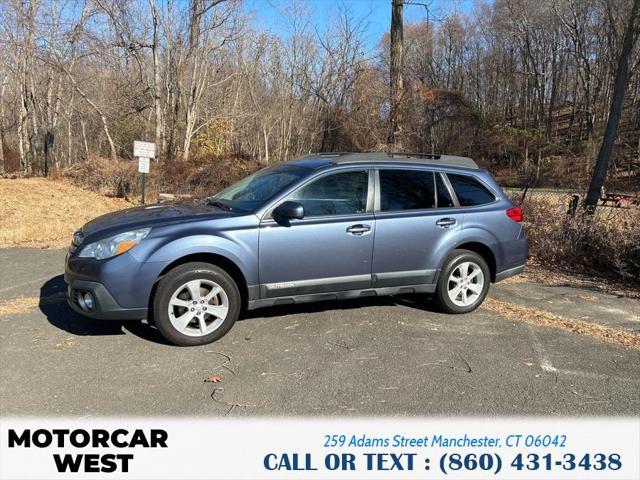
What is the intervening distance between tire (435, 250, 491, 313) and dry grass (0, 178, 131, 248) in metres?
6.92

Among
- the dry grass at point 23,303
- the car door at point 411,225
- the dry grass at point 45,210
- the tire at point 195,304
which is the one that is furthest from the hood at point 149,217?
the dry grass at point 45,210

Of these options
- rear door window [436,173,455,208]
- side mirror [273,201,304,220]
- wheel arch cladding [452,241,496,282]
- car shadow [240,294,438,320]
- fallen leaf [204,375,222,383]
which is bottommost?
fallen leaf [204,375,222,383]

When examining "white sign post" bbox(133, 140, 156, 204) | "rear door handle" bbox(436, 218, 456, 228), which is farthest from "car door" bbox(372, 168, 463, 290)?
"white sign post" bbox(133, 140, 156, 204)

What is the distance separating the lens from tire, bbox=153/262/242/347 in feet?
13.7

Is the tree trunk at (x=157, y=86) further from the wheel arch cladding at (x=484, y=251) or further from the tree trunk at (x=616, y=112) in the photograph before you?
the wheel arch cladding at (x=484, y=251)

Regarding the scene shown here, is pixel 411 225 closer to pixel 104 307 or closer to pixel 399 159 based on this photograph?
pixel 399 159

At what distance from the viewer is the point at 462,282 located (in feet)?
17.7

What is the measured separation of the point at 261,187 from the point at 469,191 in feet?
7.57

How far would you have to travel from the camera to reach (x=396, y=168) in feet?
17.0

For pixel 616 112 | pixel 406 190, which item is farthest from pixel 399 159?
pixel 616 112

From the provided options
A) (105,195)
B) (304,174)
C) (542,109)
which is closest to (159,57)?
(105,195)

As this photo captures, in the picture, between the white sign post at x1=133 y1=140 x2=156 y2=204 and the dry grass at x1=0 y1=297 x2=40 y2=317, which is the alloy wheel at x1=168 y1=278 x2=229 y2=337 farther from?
the white sign post at x1=133 y1=140 x2=156 y2=204

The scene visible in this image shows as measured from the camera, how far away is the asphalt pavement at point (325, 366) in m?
3.44

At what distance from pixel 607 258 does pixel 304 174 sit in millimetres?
5339
